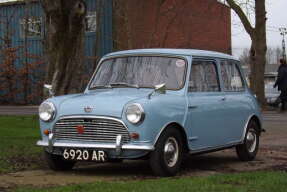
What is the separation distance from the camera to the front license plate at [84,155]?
8.13 meters

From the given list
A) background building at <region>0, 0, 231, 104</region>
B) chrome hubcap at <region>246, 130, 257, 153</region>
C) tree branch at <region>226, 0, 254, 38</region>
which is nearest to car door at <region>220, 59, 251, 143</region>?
chrome hubcap at <region>246, 130, 257, 153</region>

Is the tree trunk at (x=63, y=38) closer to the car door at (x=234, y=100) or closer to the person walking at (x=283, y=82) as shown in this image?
the car door at (x=234, y=100)

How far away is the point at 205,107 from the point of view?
934 cm

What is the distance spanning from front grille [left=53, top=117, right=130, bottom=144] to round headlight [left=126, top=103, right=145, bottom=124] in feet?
0.49

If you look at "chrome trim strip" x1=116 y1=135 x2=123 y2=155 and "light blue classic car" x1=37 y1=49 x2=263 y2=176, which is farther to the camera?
"light blue classic car" x1=37 y1=49 x2=263 y2=176

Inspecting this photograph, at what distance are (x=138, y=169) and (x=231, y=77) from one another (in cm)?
243

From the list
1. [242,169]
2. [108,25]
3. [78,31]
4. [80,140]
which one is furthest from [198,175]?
[108,25]

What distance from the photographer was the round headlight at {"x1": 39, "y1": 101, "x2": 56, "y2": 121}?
28.3 feet

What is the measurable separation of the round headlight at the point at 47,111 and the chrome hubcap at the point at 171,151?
1.60 meters

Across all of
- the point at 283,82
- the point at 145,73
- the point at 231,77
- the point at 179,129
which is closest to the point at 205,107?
the point at 179,129

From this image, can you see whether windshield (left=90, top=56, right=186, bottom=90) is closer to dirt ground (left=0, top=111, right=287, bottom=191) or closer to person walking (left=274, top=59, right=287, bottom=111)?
dirt ground (left=0, top=111, right=287, bottom=191)

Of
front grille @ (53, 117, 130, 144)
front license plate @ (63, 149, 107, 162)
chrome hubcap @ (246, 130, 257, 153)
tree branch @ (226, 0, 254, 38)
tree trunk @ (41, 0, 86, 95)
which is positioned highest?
tree branch @ (226, 0, 254, 38)

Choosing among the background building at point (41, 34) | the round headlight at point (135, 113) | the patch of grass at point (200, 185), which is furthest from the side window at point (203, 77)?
the background building at point (41, 34)

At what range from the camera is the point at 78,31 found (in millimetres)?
13250
